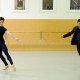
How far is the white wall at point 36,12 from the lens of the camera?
43.6 ft

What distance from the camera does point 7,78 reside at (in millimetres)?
7012

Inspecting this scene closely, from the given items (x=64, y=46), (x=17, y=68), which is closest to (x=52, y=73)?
(x=17, y=68)

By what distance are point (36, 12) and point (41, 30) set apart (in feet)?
2.84

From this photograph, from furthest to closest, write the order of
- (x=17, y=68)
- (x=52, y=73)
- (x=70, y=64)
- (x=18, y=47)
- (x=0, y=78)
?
(x=18, y=47), (x=70, y=64), (x=17, y=68), (x=52, y=73), (x=0, y=78)

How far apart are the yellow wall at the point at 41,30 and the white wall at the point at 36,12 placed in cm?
18

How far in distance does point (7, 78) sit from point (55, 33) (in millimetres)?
6626

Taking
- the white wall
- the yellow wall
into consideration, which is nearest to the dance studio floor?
the yellow wall

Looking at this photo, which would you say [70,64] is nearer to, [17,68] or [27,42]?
[17,68]

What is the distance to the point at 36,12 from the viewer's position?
13.4 m

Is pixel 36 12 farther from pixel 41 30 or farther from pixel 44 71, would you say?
pixel 44 71

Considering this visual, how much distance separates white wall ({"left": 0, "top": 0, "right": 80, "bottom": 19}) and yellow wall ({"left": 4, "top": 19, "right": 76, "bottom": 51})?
7.2 inches

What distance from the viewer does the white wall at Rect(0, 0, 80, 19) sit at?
1329cm

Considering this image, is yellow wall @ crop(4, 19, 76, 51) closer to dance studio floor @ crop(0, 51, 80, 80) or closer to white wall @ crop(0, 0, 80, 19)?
white wall @ crop(0, 0, 80, 19)

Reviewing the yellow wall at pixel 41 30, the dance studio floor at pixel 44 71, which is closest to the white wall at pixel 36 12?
the yellow wall at pixel 41 30
